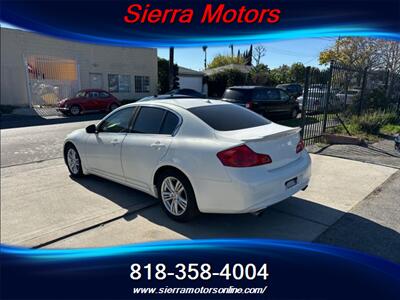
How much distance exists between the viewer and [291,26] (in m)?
2.30

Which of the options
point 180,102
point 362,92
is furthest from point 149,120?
point 362,92

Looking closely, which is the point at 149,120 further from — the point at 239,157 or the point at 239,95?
the point at 239,95

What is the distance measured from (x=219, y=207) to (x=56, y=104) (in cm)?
184

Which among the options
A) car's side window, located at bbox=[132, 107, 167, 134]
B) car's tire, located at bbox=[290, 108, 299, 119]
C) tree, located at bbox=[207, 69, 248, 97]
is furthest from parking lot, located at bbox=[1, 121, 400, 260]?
tree, located at bbox=[207, 69, 248, 97]

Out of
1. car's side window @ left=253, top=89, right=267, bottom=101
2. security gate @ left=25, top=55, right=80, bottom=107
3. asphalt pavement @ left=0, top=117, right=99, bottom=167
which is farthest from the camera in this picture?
car's side window @ left=253, top=89, right=267, bottom=101

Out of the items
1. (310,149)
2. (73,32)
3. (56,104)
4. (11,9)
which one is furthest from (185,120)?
(310,149)

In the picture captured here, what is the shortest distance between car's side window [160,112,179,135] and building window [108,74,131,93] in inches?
24.8

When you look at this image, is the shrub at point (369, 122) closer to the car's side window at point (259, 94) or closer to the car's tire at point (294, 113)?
the car's side window at point (259, 94)

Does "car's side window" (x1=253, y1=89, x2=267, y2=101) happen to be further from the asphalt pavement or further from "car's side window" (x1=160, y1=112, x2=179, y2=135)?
"car's side window" (x1=160, y1=112, x2=179, y2=135)

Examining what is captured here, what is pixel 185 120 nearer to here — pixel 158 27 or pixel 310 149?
pixel 158 27

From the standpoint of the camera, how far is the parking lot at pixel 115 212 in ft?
8.08

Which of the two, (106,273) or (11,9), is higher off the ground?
(11,9)

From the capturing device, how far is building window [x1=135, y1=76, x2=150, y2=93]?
351 centimetres

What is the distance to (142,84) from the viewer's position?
11.8ft
